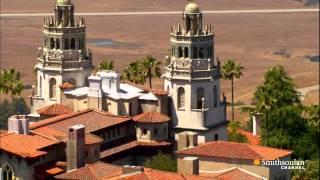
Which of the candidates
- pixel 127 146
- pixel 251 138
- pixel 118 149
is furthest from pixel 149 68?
pixel 118 149

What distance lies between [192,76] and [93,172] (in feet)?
76.8

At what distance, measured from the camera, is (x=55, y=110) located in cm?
9819

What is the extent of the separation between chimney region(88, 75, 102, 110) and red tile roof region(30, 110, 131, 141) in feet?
8.25

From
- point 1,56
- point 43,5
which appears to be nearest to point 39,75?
point 43,5

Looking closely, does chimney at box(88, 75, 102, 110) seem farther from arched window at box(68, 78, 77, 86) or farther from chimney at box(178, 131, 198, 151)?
chimney at box(178, 131, 198, 151)

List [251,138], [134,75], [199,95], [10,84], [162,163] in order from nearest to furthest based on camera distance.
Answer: [162,163]
[199,95]
[251,138]
[10,84]
[134,75]


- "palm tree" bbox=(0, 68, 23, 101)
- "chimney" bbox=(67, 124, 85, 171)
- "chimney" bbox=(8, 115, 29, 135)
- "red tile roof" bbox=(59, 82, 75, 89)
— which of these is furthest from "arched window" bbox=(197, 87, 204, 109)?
"chimney" bbox=(67, 124, 85, 171)

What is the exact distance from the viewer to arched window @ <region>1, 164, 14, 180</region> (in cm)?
7669

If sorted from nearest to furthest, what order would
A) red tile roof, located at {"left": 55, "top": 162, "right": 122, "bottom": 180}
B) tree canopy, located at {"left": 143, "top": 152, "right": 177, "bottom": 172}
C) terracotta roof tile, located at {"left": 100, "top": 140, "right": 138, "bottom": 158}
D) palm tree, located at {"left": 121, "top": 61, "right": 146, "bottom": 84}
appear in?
1. red tile roof, located at {"left": 55, "top": 162, "right": 122, "bottom": 180}
2. tree canopy, located at {"left": 143, "top": 152, "right": 177, "bottom": 172}
3. terracotta roof tile, located at {"left": 100, "top": 140, "right": 138, "bottom": 158}
4. palm tree, located at {"left": 121, "top": 61, "right": 146, "bottom": 84}

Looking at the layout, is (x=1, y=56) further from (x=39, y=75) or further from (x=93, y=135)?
(x=93, y=135)

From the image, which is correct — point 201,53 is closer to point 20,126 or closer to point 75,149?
point 20,126

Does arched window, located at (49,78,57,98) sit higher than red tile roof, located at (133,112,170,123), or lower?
higher

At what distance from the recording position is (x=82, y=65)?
336ft

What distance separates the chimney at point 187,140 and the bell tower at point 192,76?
856 centimetres
